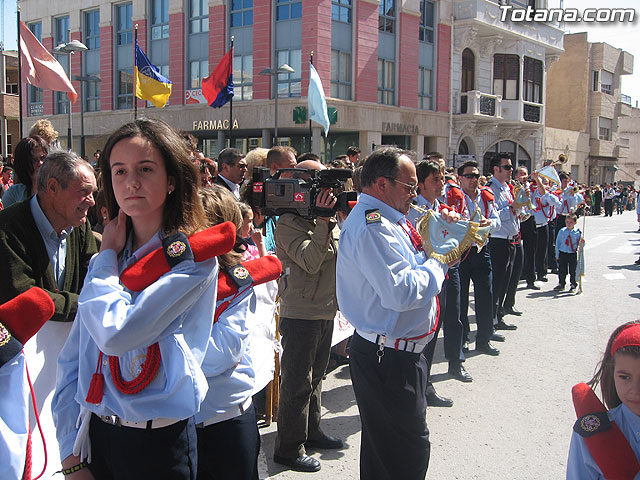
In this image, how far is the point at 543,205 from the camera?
1028 centimetres

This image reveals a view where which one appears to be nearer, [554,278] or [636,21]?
[554,278]

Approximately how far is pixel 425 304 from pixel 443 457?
5.56 feet

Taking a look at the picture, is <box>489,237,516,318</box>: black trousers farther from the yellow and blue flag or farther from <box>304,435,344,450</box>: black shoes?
the yellow and blue flag

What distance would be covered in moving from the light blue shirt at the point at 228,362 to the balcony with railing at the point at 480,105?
2835 centimetres

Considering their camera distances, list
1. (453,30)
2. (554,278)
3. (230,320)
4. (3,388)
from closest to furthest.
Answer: (3,388)
(230,320)
(554,278)
(453,30)

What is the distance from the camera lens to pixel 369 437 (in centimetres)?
295

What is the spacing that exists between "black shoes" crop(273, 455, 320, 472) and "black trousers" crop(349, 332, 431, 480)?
2.91 ft

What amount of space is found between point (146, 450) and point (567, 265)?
973 centimetres

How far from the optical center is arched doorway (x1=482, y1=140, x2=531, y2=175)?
99.6 feet

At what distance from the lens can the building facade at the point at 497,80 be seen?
28453mm

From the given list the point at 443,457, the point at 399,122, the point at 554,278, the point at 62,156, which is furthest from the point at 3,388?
the point at 399,122

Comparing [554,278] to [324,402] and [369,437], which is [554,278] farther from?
[369,437]

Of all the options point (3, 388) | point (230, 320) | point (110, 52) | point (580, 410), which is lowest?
point (580, 410)

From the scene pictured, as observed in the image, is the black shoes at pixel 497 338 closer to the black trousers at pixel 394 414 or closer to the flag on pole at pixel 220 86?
the black trousers at pixel 394 414
